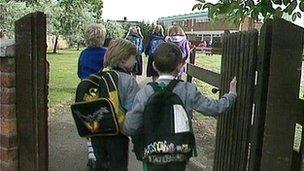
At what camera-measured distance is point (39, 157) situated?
3.55m

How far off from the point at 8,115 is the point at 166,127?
124 centimetres

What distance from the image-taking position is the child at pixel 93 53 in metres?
5.32

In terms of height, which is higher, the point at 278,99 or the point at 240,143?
the point at 278,99

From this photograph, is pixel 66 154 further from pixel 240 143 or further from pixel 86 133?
pixel 240 143

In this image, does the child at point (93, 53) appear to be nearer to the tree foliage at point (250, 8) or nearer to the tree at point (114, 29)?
the tree foliage at point (250, 8)

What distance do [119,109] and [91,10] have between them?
1306 inches

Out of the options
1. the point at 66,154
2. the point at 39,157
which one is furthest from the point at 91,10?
the point at 39,157

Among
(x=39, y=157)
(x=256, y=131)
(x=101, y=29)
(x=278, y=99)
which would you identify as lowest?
(x=39, y=157)

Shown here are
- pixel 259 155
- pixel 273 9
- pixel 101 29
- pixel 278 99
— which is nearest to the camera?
pixel 278 99

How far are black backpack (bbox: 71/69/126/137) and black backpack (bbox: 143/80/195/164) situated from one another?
1.53 feet

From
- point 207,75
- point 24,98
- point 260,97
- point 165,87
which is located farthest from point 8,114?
point 207,75

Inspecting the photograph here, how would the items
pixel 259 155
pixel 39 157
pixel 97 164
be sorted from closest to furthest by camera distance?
pixel 259 155, pixel 39 157, pixel 97 164

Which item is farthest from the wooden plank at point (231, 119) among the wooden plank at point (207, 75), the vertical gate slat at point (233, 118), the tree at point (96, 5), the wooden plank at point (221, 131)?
the tree at point (96, 5)

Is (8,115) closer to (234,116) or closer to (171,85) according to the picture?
(171,85)
